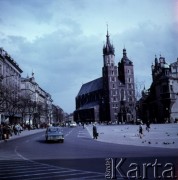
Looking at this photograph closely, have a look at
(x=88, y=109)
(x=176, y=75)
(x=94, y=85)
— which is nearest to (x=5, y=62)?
(x=176, y=75)

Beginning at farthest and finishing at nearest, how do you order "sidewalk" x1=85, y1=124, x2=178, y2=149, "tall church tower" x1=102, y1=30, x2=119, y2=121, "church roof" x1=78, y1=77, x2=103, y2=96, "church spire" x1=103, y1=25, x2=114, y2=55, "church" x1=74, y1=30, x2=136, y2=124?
"church roof" x1=78, y1=77, x2=103, y2=96 < "church spire" x1=103, y1=25, x2=114, y2=55 < "tall church tower" x1=102, y1=30, x2=119, y2=121 < "church" x1=74, y1=30, x2=136, y2=124 < "sidewalk" x1=85, y1=124, x2=178, y2=149

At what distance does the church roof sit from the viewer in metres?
155

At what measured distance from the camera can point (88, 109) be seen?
151 meters

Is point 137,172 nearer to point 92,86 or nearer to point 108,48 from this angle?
point 108,48

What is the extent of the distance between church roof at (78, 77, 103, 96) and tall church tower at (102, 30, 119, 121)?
1310 cm

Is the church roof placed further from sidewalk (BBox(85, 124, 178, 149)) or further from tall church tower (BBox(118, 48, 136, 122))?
sidewalk (BBox(85, 124, 178, 149))

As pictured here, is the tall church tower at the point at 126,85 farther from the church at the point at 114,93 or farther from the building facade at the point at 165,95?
the building facade at the point at 165,95

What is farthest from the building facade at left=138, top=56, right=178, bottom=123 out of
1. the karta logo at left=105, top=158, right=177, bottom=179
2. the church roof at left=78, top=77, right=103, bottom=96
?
the karta logo at left=105, top=158, right=177, bottom=179

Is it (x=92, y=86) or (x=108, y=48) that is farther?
(x=92, y=86)

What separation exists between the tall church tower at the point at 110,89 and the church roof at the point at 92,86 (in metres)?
13.1

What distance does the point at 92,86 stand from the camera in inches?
6511

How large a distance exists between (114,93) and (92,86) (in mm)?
31821

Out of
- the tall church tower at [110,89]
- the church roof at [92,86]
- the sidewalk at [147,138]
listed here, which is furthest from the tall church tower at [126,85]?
the sidewalk at [147,138]

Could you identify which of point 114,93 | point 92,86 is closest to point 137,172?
point 114,93
